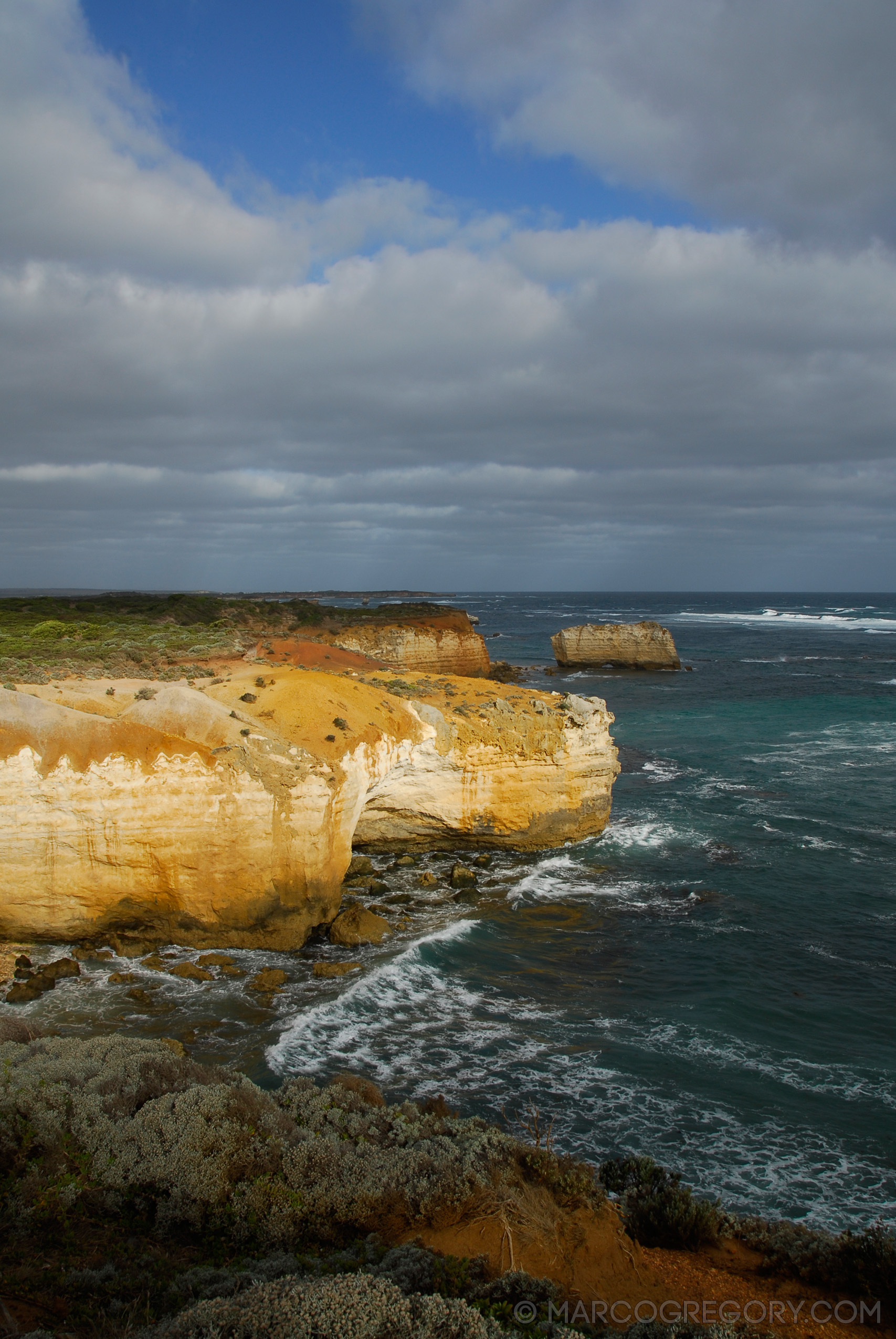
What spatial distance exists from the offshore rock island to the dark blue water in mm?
2845

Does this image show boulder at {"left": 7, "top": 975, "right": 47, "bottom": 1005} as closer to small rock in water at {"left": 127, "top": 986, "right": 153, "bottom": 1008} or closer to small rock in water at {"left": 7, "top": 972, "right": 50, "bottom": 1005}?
small rock in water at {"left": 7, "top": 972, "right": 50, "bottom": 1005}

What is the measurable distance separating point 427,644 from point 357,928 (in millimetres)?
43737

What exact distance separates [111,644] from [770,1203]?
24386 mm

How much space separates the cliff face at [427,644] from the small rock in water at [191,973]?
3756 cm

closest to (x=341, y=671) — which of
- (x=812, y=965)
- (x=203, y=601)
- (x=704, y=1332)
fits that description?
(x=812, y=965)

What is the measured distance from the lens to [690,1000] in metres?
15.0

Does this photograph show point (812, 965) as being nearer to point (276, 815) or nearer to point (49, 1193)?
point (276, 815)

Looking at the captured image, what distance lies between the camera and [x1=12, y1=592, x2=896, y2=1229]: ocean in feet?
36.3

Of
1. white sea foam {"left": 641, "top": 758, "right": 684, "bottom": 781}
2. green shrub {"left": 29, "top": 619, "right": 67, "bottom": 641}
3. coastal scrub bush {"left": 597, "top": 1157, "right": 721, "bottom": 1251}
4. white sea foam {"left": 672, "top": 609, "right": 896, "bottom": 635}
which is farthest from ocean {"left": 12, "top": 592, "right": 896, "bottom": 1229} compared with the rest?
white sea foam {"left": 672, "top": 609, "right": 896, "bottom": 635}

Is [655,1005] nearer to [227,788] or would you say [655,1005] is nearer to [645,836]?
[227,788]

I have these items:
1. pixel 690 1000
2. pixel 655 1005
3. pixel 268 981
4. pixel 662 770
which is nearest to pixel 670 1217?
pixel 655 1005

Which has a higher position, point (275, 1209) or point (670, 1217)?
point (275, 1209)

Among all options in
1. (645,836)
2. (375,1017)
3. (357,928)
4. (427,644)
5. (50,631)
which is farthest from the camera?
(427,644)

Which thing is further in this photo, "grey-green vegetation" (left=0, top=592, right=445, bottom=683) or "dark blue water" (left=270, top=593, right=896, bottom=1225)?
"grey-green vegetation" (left=0, top=592, right=445, bottom=683)
